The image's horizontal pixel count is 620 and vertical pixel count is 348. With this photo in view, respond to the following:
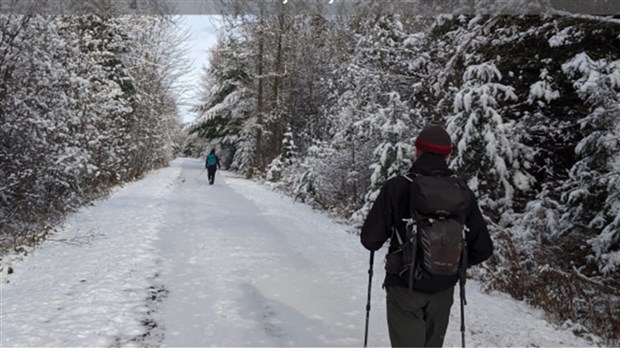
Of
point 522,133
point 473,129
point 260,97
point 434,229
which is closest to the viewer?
point 434,229

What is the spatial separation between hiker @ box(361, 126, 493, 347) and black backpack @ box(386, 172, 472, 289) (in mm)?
10

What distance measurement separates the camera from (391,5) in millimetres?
13844

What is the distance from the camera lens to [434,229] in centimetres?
315

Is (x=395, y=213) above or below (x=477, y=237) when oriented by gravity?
above

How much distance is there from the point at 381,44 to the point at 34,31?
8817 mm

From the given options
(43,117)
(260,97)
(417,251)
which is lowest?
(417,251)

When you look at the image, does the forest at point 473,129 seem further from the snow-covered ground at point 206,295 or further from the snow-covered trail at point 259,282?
the snow-covered trail at point 259,282

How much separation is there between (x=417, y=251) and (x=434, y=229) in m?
0.21

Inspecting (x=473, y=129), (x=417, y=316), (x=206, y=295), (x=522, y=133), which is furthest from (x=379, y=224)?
(x=522, y=133)

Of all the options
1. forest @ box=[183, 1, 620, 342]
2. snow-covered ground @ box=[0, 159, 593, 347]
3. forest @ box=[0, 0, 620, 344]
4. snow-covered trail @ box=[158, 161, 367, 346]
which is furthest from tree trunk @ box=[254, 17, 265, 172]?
snow-covered ground @ box=[0, 159, 593, 347]

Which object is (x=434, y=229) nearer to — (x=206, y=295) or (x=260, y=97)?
(x=206, y=295)

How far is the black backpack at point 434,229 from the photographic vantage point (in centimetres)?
314

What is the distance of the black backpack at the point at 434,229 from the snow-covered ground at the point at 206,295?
2.09 m

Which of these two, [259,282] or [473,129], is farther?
[473,129]
